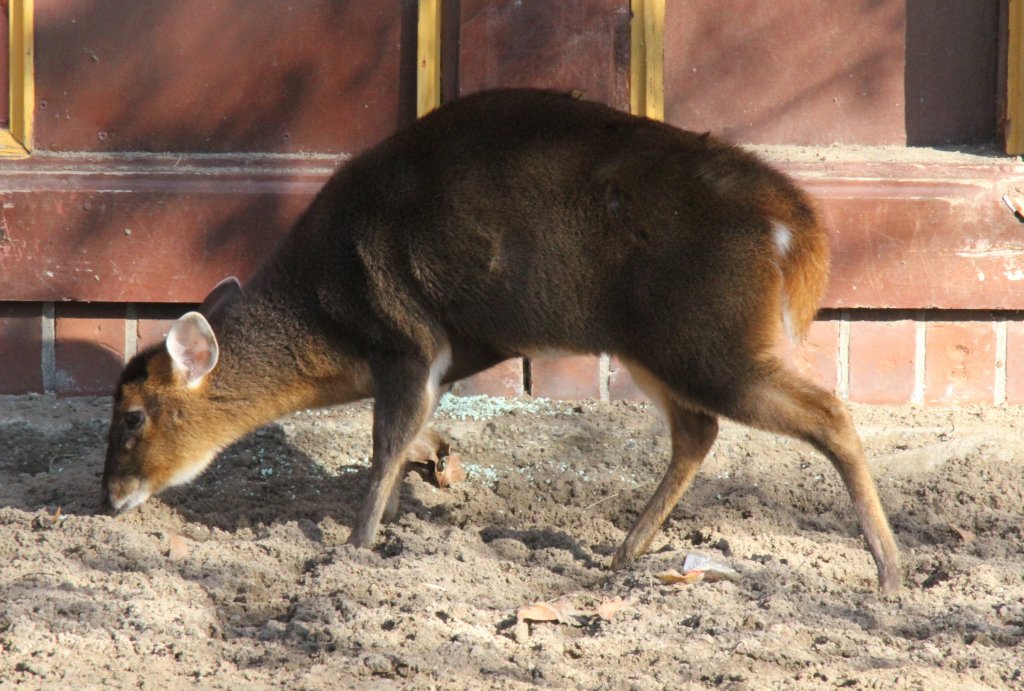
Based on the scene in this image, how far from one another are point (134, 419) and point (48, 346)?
95 centimetres

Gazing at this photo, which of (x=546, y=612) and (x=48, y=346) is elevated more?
(x=48, y=346)

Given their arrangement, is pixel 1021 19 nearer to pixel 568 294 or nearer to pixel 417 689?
pixel 568 294

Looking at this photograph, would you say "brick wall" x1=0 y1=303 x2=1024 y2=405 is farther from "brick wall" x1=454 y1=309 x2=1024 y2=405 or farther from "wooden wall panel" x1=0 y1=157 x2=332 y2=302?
"wooden wall panel" x1=0 y1=157 x2=332 y2=302

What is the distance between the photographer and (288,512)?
4617mm

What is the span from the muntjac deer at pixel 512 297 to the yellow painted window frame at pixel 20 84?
1241mm

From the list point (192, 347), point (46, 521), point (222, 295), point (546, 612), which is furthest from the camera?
point (222, 295)

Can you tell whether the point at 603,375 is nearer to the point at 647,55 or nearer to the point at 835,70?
the point at 647,55

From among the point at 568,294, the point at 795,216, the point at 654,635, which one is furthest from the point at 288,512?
the point at 795,216

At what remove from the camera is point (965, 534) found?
14.2 feet

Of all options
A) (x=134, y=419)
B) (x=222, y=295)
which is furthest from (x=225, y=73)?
(x=134, y=419)

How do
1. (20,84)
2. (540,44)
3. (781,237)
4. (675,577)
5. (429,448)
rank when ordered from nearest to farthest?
(675,577)
(781,237)
(429,448)
(540,44)
(20,84)

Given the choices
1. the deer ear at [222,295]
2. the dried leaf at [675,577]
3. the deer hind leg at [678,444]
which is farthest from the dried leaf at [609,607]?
the deer ear at [222,295]

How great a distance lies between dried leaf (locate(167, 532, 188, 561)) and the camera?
389 cm

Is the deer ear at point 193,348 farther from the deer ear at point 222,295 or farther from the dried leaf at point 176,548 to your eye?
the dried leaf at point 176,548
